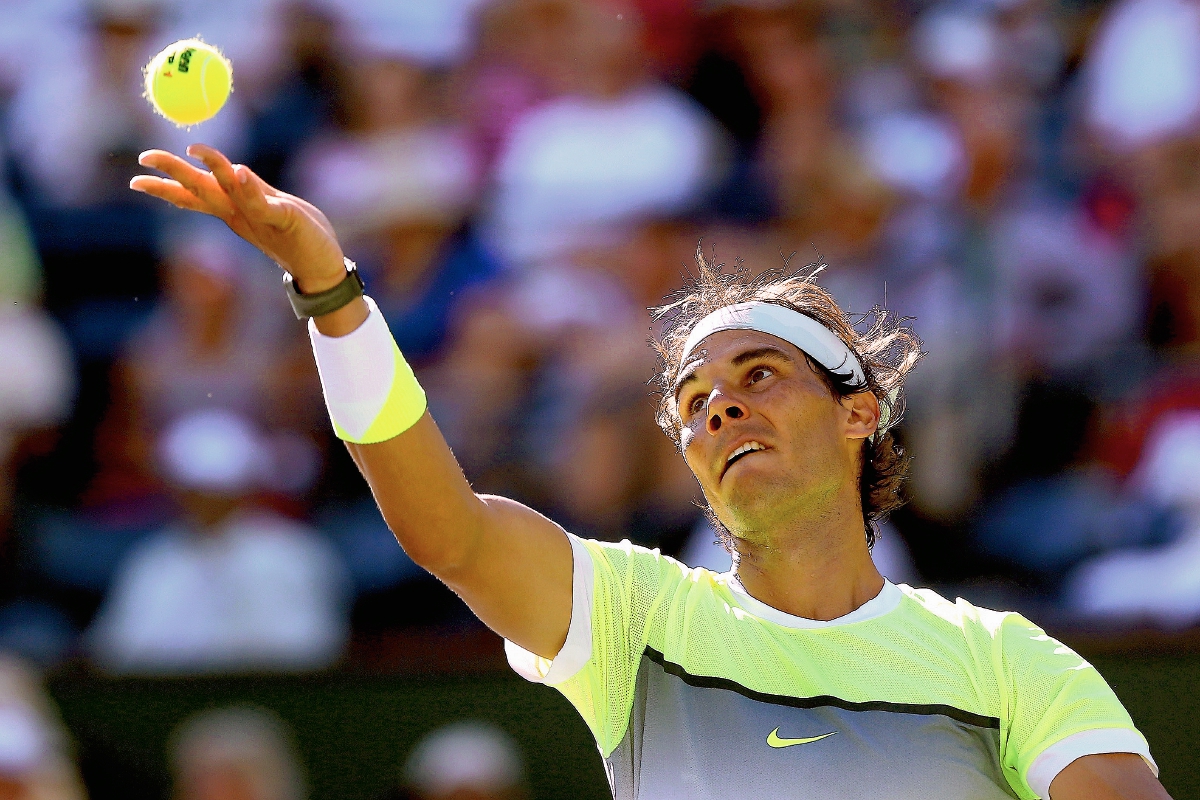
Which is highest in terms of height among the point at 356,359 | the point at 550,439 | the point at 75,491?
the point at 550,439

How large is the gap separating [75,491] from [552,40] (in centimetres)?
258

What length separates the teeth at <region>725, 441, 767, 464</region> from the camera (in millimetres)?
2807

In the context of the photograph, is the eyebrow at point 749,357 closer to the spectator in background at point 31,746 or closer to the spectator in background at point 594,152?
the spectator in background at point 31,746

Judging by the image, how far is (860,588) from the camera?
9.50 feet

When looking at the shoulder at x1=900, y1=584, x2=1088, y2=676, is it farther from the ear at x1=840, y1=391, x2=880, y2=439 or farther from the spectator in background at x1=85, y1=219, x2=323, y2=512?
the spectator in background at x1=85, y1=219, x2=323, y2=512

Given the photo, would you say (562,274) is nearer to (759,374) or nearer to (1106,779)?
(759,374)

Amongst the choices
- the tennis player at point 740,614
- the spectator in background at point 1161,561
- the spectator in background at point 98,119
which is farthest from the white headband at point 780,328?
the spectator in background at point 98,119

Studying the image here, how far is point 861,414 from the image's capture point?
3.11 metres

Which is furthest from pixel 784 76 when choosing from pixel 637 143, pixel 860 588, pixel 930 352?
pixel 860 588

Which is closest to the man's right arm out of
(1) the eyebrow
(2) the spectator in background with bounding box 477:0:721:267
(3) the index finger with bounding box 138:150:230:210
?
(3) the index finger with bounding box 138:150:230:210

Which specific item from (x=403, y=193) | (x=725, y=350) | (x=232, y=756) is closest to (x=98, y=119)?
(x=403, y=193)

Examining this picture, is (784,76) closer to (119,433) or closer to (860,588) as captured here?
(119,433)

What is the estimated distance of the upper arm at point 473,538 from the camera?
2.45 meters

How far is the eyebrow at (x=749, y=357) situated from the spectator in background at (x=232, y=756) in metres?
2.30
